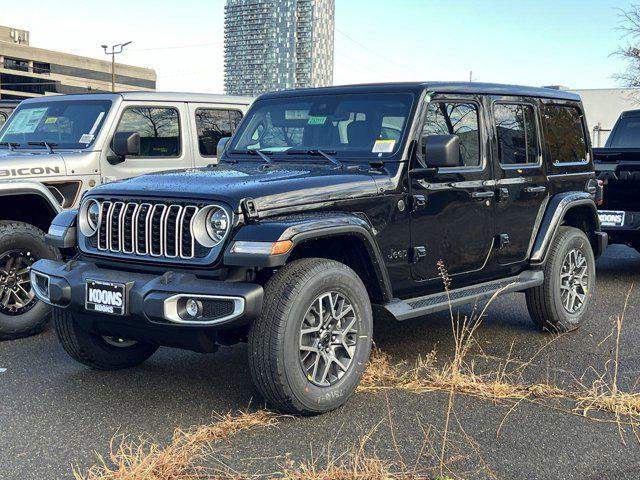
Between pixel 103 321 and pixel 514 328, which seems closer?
pixel 103 321

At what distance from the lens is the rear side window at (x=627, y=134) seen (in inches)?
439

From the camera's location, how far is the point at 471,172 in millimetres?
5523

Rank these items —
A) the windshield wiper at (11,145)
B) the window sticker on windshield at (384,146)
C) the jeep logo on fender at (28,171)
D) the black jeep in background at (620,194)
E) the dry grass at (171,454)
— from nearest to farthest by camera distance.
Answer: the dry grass at (171,454) → the window sticker on windshield at (384,146) → the jeep logo on fender at (28,171) → the windshield wiper at (11,145) → the black jeep in background at (620,194)

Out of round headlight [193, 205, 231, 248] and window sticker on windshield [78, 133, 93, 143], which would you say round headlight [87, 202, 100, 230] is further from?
window sticker on windshield [78, 133, 93, 143]

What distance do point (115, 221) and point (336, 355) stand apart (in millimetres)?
1454

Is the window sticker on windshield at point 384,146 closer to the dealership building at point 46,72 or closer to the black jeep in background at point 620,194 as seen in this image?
the black jeep in background at point 620,194

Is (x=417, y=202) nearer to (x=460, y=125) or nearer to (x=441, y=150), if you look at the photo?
(x=441, y=150)

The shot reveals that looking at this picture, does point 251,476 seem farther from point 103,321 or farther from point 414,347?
point 414,347

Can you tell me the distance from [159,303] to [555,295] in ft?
11.2

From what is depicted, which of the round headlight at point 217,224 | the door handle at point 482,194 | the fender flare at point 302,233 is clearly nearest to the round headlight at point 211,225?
the round headlight at point 217,224

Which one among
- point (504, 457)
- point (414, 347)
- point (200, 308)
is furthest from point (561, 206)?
point (200, 308)

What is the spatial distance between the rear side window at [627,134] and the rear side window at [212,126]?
18.9 feet

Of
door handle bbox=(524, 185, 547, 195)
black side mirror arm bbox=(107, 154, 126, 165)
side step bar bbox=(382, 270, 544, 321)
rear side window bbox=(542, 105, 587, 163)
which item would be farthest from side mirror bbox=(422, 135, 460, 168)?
black side mirror arm bbox=(107, 154, 126, 165)

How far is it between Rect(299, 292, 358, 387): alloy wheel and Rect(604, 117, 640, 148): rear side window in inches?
310
